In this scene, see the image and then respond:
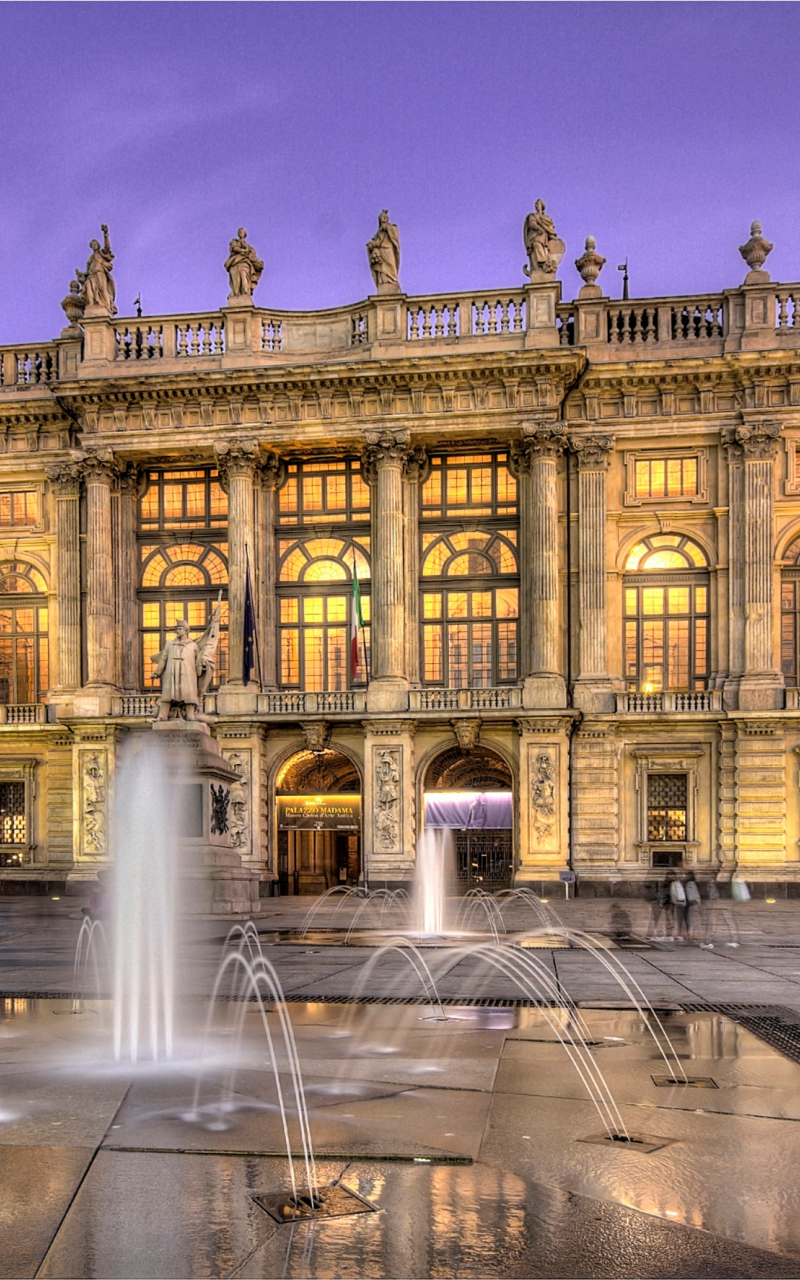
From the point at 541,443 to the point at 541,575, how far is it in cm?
462

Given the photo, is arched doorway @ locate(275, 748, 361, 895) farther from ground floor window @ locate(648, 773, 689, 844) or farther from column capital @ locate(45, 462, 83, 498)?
column capital @ locate(45, 462, 83, 498)

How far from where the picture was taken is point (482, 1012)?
14.5 m

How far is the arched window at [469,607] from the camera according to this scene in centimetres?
4466

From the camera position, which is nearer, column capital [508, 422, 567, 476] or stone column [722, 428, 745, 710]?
stone column [722, 428, 745, 710]

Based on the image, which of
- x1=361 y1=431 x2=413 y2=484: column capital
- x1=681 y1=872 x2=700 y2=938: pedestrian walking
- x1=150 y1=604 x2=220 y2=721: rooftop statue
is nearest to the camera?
x1=681 y1=872 x2=700 y2=938: pedestrian walking

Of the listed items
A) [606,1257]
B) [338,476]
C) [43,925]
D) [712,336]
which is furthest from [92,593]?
[606,1257]

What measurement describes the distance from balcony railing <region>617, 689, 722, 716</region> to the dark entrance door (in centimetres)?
629

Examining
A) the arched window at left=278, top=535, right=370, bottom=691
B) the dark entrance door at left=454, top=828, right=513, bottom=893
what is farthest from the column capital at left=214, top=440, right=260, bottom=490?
the dark entrance door at left=454, top=828, right=513, bottom=893

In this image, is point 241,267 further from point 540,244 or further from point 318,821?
point 318,821

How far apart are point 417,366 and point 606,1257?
3850 cm

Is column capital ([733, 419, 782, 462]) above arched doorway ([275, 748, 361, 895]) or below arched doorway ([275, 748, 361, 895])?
above

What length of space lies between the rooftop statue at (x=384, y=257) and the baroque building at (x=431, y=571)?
0.11 meters

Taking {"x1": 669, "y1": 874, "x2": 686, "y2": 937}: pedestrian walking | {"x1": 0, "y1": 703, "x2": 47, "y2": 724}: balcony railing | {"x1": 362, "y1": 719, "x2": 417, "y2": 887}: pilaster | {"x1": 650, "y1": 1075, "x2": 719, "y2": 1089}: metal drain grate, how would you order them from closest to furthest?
{"x1": 650, "y1": 1075, "x2": 719, "y2": 1089}: metal drain grate → {"x1": 669, "y1": 874, "x2": 686, "y2": 937}: pedestrian walking → {"x1": 362, "y1": 719, "x2": 417, "y2": 887}: pilaster → {"x1": 0, "y1": 703, "x2": 47, "y2": 724}: balcony railing

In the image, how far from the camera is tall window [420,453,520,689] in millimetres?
44719
